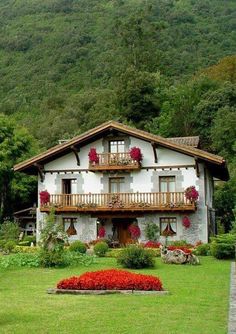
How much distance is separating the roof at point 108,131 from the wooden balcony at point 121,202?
242 cm

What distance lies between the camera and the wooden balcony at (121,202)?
108 feet

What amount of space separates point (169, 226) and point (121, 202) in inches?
125

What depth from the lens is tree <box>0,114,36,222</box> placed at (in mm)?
43300

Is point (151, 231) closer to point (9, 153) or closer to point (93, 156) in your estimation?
point (93, 156)

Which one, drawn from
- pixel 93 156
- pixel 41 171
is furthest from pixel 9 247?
pixel 93 156

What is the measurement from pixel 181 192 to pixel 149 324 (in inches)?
893

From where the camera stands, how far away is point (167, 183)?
34188mm

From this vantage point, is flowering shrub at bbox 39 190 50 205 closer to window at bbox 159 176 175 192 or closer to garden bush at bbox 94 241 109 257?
window at bbox 159 176 175 192

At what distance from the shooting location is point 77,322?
10.9 m

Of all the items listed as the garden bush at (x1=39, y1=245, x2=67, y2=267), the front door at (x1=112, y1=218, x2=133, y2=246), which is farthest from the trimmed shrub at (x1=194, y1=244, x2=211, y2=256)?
the garden bush at (x1=39, y1=245, x2=67, y2=267)

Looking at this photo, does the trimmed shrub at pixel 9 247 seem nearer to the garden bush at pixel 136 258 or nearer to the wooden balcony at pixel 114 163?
the wooden balcony at pixel 114 163

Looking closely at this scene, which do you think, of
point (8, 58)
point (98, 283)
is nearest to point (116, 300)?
point (98, 283)

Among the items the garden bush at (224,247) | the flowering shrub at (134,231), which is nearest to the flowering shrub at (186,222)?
the flowering shrub at (134,231)

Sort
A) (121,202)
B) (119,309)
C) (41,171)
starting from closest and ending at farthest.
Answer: (119,309)
(121,202)
(41,171)
